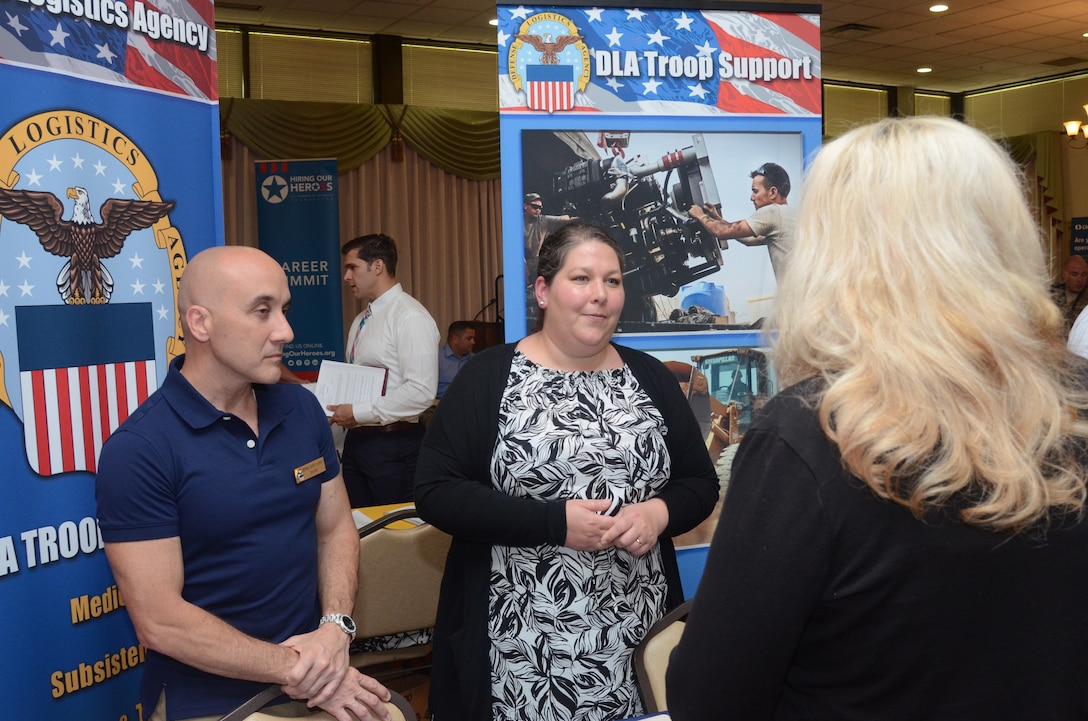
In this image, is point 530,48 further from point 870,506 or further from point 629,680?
point 870,506

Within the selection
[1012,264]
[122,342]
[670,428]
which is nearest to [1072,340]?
[670,428]

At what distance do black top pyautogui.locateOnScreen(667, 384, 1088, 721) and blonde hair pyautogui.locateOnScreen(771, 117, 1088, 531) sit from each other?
4cm

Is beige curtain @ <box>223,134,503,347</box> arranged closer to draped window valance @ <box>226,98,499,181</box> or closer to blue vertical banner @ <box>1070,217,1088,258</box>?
draped window valance @ <box>226,98,499,181</box>

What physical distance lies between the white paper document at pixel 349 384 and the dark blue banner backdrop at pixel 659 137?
5.99 ft

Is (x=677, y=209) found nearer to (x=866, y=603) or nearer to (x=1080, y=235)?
(x=866, y=603)

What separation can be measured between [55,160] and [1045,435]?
189cm

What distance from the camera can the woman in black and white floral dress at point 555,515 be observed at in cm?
197

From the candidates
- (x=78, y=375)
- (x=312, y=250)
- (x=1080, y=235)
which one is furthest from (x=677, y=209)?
(x=1080, y=235)

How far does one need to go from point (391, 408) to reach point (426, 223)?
5.43 metres

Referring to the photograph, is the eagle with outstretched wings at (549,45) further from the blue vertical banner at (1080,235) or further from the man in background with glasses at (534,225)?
the blue vertical banner at (1080,235)

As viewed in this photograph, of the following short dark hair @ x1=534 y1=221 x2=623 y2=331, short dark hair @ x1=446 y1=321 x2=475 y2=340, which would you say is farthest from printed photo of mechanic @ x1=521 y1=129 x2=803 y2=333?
short dark hair @ x1=446 y1=321 x2=475 y2=340

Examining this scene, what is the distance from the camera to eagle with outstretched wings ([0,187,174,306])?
74.6 inches

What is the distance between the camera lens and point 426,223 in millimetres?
9422

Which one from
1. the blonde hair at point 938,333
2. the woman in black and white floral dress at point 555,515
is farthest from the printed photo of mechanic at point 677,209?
the blonde hair at point 938,333
